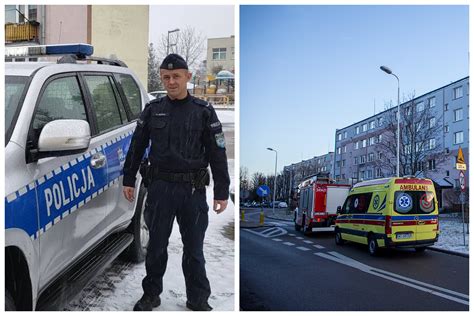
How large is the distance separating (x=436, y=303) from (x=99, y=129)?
1937mm

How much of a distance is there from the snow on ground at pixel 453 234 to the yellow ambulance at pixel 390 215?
8 cm

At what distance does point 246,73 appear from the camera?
2441 millimetres

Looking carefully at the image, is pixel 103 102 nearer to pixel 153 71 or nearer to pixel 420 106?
pixel 153 71

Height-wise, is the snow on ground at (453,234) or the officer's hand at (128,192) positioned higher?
the officer's hand at (128,192)

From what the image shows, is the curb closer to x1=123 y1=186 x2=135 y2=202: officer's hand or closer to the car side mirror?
x1=123 y1=186 x2=135 y2=202: officer's hand

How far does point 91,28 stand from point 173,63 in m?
0.68

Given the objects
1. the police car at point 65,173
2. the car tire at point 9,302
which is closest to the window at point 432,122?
the police car at point 65,173

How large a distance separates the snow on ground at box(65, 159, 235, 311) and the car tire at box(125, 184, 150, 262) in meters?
0.05

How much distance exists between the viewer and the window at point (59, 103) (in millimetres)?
2010

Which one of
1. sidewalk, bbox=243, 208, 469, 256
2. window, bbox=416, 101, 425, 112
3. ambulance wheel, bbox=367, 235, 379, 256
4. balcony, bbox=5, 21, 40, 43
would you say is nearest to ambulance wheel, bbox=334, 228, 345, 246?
ambulance wheel, bbox=367, 235, 379, 256

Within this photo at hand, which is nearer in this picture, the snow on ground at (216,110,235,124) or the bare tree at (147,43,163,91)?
the snow on ground at (216,110,235,124)

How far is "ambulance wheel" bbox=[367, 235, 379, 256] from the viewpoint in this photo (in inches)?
89.1

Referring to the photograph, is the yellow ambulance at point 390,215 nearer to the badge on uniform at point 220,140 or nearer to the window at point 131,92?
the badge on uniform at point 220,140
